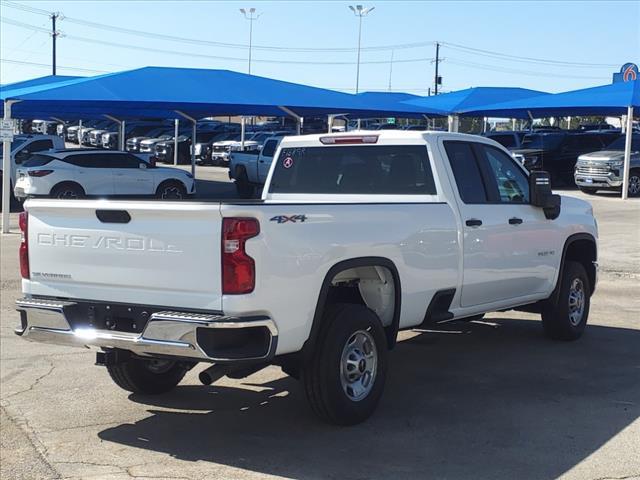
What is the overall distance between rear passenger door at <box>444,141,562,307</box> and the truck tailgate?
94.8 inches

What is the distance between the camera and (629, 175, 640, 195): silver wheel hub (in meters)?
26.1

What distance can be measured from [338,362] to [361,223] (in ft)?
2.99

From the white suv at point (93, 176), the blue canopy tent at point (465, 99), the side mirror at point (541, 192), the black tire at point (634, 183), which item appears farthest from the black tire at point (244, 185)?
the side mirror at point (541, 192)

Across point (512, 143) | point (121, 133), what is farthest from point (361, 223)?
point (121, 133)

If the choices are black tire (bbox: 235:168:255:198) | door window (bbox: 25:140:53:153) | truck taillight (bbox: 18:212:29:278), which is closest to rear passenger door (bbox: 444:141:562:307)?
A: truck taillight (bbox: 18:212:29:278)

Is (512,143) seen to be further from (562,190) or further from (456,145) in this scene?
(456,145)

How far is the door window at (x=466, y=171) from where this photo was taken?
6.75 metres

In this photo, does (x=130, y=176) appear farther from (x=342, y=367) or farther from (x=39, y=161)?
(x=342, y=367)

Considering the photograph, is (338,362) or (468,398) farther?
(468,398)

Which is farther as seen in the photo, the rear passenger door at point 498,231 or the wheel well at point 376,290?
the rear passenger door at point 498,231

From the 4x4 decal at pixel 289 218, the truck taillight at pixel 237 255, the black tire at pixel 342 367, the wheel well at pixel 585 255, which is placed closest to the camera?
the truck taillight at pixel 237 255

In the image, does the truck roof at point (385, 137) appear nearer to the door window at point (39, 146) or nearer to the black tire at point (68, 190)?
the black tire at point (68, 190)

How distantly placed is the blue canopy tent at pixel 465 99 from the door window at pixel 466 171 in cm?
2384

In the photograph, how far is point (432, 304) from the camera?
6285mm
